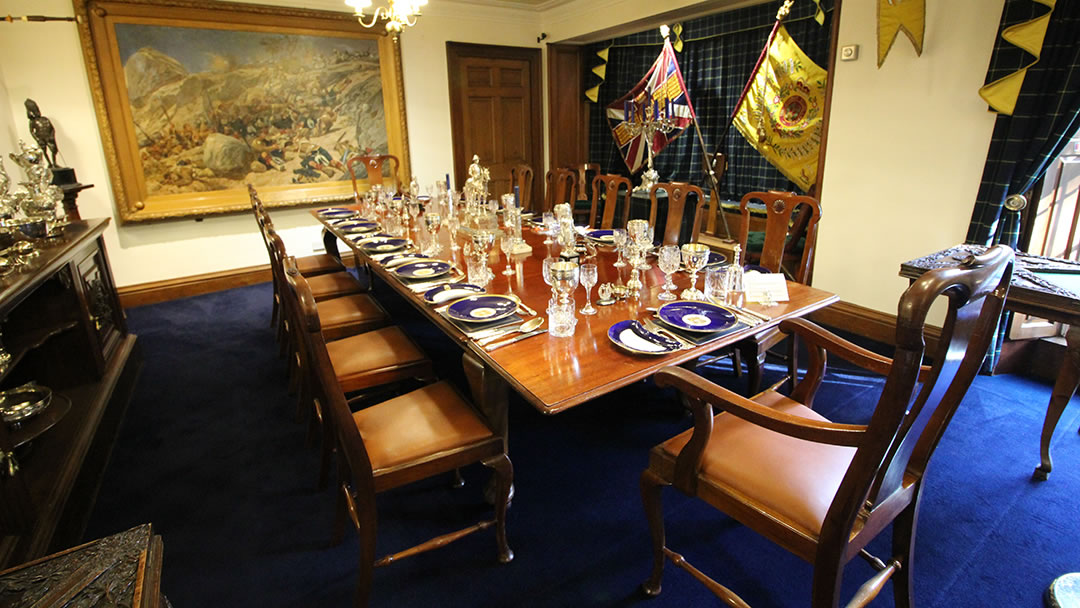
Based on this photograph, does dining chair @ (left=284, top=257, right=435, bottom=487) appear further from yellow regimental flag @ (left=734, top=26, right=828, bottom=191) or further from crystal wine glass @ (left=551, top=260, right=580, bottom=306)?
yellow regimental flag @ (left=734, top=26, right=828, bottom=191)

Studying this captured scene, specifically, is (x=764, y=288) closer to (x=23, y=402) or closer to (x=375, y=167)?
(x=23, y=402)

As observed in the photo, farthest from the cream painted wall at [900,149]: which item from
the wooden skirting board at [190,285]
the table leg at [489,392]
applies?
the wooden skirting board at [190,285]

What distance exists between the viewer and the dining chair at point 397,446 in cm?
139

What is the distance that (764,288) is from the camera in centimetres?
186

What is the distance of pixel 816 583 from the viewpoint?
1136 mm

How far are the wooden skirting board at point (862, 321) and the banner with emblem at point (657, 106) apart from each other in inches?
65.8

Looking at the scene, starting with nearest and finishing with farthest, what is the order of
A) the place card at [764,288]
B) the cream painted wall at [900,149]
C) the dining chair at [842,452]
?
the dining chair at [842,452] < the place card at [764,288] < the cream painted wall at [900,149]

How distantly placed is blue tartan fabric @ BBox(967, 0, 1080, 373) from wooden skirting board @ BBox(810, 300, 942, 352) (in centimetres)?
51

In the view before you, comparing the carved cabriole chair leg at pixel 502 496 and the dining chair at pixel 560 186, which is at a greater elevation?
the dining chair at pixel 560 186

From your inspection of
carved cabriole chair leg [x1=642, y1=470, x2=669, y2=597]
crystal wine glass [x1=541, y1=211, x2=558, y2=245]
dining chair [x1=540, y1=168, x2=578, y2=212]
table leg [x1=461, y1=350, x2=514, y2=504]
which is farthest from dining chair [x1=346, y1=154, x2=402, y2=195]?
carved cabriole chair leg [x1=642, y1=470, x2=669, y2=597]

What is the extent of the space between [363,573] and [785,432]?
1122 millimetres

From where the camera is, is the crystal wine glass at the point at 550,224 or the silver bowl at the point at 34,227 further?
the crystal wine glass at the point at 550,224

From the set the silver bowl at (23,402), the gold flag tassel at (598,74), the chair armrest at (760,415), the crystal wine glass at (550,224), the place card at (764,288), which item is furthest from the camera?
the gold flag tassel at (598,74)

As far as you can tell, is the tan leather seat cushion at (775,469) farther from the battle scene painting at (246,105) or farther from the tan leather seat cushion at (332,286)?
the battle scene painting at (246,105)
